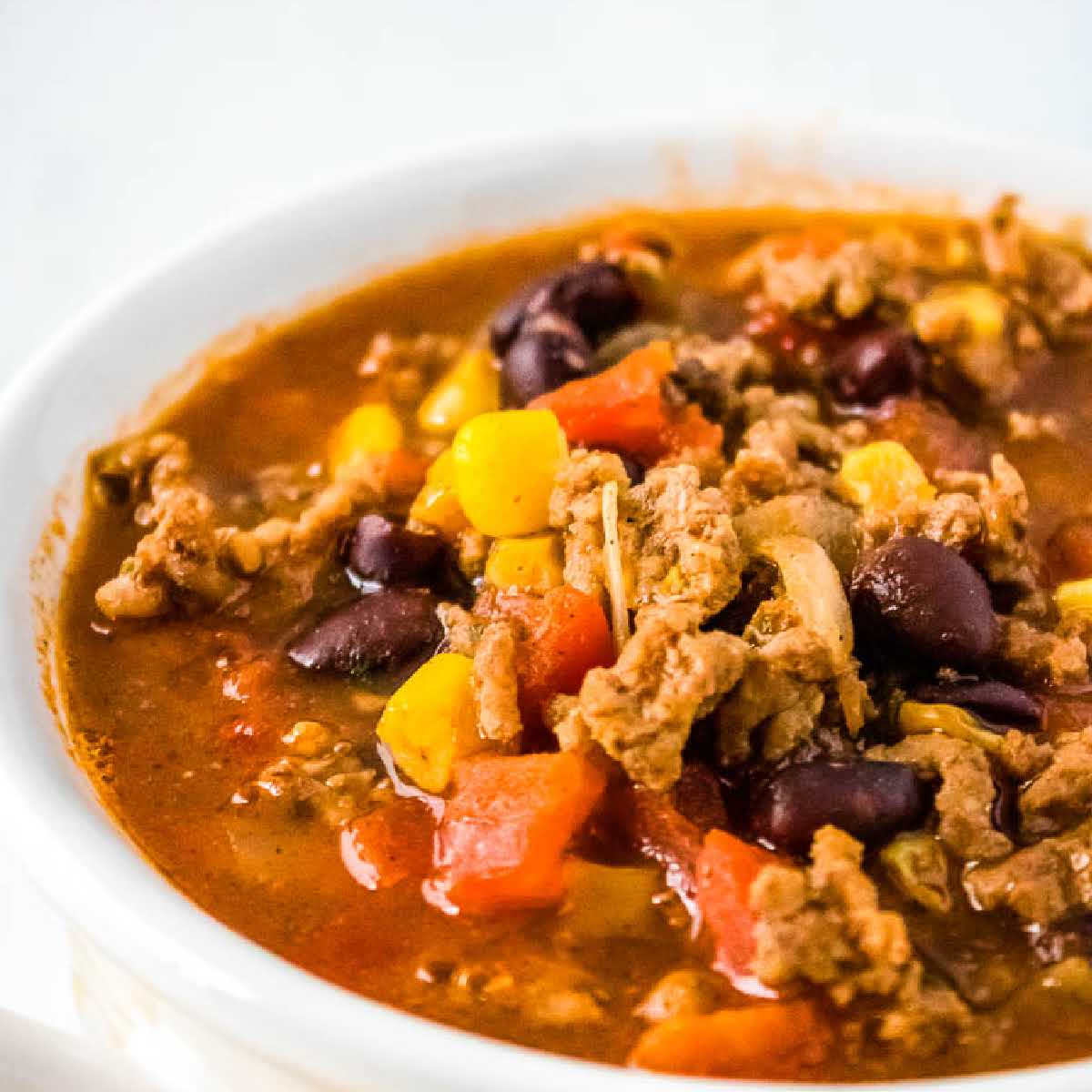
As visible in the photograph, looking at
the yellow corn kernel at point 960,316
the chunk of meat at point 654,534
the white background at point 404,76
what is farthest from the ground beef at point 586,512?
the white background at point 404,76

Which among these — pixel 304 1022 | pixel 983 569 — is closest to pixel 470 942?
pixel 304 1022

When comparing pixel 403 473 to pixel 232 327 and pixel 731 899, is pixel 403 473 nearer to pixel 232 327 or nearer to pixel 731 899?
pixel 232 327

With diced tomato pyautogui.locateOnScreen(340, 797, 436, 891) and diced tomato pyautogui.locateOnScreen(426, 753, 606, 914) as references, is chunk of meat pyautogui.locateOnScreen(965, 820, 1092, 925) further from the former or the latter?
diced tomato pyautogui.locateOnScreen(340, 797, 436, 891)

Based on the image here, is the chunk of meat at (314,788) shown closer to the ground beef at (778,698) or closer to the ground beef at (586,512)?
the ground beef at (586,512)

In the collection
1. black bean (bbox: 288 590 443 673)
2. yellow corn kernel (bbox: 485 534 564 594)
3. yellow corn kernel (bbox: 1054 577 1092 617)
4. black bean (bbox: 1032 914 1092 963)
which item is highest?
yellow corn kernel (bbox: 485 534 564 594)

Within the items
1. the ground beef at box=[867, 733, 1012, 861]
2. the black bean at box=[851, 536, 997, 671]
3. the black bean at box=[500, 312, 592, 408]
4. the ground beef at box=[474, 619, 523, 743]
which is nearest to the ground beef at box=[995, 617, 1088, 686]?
the black bean at box=[851, 536, 997, 671]
